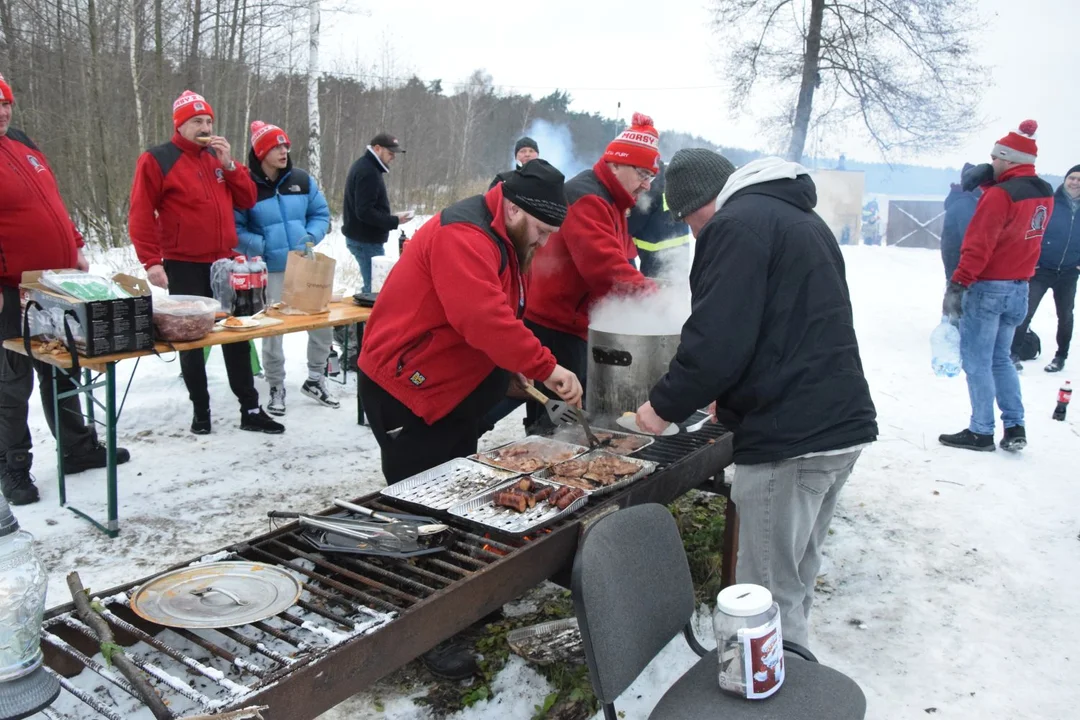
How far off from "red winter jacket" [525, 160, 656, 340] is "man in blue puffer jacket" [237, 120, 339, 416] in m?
2.47

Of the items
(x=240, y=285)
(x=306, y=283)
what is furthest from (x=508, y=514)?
(x=240, y=285)

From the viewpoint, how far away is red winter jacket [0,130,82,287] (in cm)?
425

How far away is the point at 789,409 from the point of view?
2.38 meters

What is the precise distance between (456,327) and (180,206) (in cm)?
335

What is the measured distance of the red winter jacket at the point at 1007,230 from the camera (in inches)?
219

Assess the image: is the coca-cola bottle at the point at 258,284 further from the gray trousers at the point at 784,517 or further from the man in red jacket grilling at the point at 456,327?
the gray trousers at the point at 784,517

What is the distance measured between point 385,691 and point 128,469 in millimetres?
3050

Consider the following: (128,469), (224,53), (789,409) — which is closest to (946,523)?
(789,409)

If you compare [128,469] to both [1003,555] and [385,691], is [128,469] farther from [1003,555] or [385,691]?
[1003,555]

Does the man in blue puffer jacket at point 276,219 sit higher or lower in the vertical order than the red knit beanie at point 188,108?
lower

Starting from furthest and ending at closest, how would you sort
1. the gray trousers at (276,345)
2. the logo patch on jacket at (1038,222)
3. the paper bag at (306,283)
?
the gray trousers at (276,345), the logo patch on jacket at (1038,222), the paper bag at (306,283)

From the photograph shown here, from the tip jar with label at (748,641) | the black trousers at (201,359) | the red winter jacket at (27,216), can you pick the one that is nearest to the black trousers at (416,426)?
the tip jar with label at (748,641)

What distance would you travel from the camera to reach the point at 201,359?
546cm

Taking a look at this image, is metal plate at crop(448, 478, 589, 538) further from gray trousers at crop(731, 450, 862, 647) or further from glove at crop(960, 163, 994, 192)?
glove at crop(960, 163, 994, 192)
